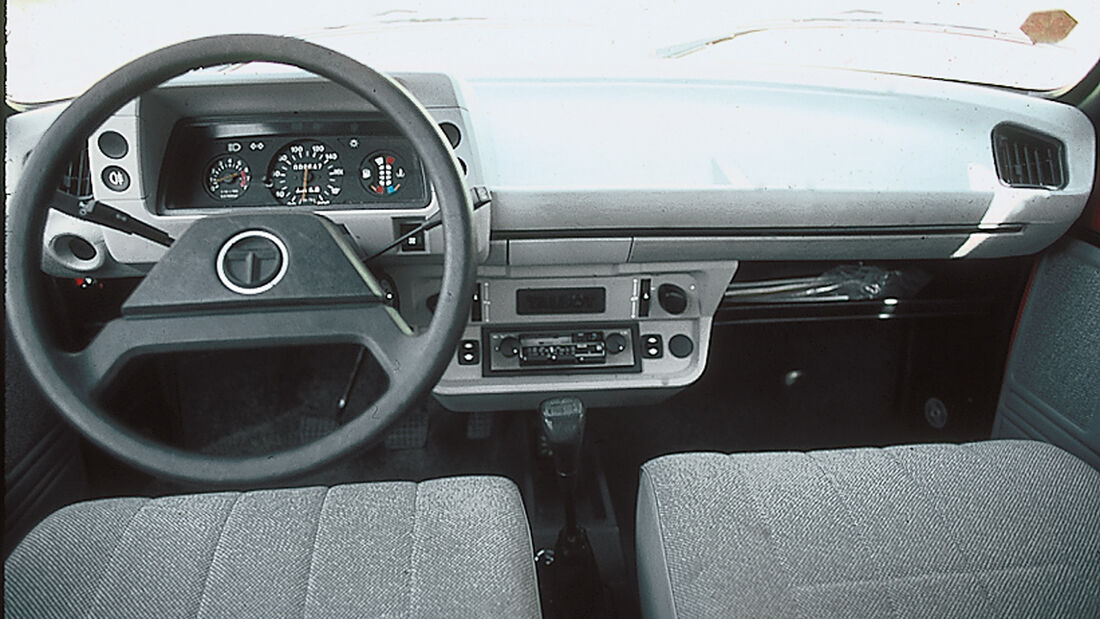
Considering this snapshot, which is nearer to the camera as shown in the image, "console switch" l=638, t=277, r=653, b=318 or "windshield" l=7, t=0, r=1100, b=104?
"windshield" l=7, t=0, r=1100, b=104

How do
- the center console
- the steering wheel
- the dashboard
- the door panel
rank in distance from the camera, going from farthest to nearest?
the center console → the door panel → the dashboard → the steering wheel

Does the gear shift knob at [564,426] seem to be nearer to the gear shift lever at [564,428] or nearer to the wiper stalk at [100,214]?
the gear shift lever at [564,428]

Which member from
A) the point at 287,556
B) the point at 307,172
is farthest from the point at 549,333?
the point at 287,556

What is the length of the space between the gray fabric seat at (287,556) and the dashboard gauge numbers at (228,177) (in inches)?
20.8

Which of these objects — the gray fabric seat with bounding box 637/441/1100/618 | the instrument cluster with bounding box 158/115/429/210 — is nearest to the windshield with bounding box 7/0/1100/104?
the instrument cluster with bounding box 158/115/429/210

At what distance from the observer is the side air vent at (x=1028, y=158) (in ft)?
4.97

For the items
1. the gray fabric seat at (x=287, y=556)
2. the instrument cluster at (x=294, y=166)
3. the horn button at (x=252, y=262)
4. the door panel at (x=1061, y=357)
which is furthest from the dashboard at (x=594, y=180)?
the gray fabric seat at (x=287, y=556)

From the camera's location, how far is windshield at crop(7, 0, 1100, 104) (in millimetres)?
1578

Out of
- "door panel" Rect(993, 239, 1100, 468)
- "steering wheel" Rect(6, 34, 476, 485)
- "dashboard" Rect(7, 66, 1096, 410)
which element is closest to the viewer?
"steering wheel" Rect(6, 34, 476, 485)

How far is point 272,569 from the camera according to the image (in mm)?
1026

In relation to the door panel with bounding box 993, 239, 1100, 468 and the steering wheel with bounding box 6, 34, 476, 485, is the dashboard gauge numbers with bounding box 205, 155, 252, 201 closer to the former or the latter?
the steering wheel with bounding box 6, 34, 476, 485

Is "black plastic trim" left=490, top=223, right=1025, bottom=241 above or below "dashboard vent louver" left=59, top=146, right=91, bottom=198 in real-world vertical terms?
below

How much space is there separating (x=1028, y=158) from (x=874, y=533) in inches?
36.2

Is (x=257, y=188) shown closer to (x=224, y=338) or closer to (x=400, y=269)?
(x=400, y=269)
